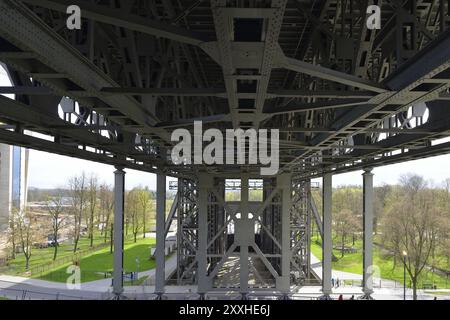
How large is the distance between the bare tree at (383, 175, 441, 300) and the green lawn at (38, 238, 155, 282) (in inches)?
792

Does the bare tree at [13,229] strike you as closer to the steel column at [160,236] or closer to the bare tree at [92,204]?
the bare tree at [92,204]

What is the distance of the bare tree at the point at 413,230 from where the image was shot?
98.7ft

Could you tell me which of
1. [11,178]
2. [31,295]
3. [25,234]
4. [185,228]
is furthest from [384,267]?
[11,178]

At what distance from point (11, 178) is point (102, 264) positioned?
12614mm

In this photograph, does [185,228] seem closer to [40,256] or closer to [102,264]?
[102,264]

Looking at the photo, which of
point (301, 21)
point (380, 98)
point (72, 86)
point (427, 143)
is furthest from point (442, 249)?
point (72, 86)

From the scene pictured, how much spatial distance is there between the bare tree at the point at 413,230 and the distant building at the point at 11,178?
106 feet

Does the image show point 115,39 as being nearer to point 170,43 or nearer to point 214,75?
point 170,43

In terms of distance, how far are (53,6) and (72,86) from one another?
198 centimetres

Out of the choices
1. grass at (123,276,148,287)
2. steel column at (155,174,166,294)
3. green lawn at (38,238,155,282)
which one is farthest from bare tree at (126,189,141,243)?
steel column at (155,174,166,294)

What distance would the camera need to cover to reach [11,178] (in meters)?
40.4

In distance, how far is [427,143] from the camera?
10250 mm

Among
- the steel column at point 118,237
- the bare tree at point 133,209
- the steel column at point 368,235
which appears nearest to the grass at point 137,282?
the steel column at point 118,237

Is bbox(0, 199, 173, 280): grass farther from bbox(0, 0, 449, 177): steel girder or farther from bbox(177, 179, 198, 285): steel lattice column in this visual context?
bbox(0, 0, 449, 177): steel girder
